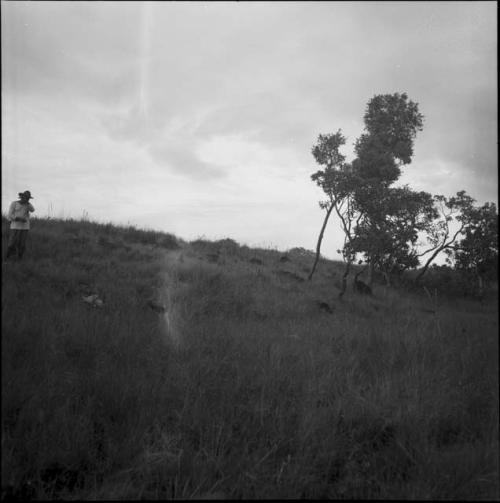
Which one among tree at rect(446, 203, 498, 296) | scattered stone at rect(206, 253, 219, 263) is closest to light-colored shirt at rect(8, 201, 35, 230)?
scattered stone at rect(206, 253, 219, 263)

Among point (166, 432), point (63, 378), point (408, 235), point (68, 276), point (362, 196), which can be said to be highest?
point (362, 196)

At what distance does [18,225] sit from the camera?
8.82m

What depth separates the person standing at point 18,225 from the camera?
8805 millimetres

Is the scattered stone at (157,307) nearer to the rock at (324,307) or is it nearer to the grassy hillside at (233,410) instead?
the grassy hillside at (233,410)

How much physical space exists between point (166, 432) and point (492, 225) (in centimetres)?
2552

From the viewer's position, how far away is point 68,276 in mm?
7902

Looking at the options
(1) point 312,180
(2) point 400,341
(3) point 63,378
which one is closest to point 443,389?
(2) point 400,341

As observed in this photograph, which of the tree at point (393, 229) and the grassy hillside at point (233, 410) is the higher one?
the tree at point (393, 229)

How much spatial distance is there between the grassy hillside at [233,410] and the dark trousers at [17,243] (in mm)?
3439

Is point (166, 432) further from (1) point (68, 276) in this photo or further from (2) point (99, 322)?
(1) point (68, 276)

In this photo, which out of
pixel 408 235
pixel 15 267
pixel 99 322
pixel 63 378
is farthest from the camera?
pixel 408 235

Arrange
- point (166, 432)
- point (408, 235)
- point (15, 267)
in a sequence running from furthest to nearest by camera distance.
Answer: point (408, 235) → point (15, 267) → point (166, 432)

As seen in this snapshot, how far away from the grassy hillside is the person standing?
11.5 feet

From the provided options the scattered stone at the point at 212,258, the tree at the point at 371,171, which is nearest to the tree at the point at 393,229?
the tree at the point at 371,171
